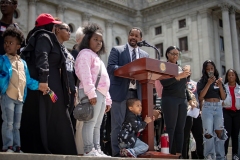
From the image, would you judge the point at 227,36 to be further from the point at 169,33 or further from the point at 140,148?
the point at 140,148

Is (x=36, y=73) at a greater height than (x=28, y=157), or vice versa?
(x=36, y=73)

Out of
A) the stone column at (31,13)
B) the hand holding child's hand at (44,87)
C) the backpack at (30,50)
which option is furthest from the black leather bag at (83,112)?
the stone column at (31,13)

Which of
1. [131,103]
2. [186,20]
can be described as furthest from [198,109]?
[186,20]

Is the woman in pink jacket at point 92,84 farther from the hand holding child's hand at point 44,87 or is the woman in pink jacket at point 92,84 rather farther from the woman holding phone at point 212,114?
the woman holding phone at point 212,114

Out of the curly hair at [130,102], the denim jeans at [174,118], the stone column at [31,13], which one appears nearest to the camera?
the curly hair at [130,102]

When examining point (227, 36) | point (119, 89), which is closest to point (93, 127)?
point (119, 89)

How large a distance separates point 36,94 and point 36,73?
31 centimetres

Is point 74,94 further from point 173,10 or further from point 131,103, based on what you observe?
point 173,10

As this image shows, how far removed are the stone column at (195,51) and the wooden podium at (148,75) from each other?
29.5 meters

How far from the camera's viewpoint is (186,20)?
3569 cm

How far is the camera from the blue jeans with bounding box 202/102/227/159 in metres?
6.98

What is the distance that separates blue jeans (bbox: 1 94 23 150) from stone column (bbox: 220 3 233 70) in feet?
101

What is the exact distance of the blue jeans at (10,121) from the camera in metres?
4.37

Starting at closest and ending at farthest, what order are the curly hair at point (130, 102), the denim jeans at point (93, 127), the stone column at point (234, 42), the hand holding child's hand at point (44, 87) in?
the hand holding child's hand at point (44, 87)
the denim jeans at point (93, 127)
the curly hair at point (130, 102)
the stone column at point (234, 42)
